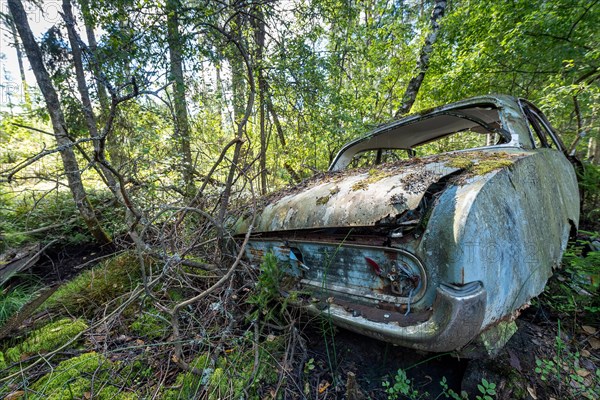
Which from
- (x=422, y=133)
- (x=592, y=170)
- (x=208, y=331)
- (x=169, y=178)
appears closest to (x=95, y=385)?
(x=208, y=331)

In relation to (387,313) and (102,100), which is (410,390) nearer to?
(387,313)

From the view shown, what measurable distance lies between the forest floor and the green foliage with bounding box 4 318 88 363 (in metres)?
0.08

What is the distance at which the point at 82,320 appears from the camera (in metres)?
2.30

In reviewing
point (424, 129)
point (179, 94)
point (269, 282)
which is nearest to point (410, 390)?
point (269, 282)

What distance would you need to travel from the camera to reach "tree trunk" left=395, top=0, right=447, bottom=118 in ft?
17.3

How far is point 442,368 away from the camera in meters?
1.48

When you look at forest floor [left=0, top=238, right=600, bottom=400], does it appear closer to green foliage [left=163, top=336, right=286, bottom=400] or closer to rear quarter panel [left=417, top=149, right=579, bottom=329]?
green foliage [left=163, top=336, right=286, bottom=400]

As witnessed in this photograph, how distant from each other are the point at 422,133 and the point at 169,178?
14.1 ft

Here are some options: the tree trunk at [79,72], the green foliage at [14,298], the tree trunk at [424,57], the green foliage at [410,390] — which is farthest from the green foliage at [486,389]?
the tree trunk at [424,57]

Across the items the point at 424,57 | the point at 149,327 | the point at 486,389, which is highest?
the point at 424,57

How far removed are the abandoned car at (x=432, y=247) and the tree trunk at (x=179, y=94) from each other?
283 cm

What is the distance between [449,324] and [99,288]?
325cm

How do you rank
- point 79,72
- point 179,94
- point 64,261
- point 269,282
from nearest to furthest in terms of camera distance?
point 269,282, point 64,261, point 79,72, point 179,94

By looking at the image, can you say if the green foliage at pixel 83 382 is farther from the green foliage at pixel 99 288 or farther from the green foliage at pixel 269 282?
the green foliage at pixel 269 282
